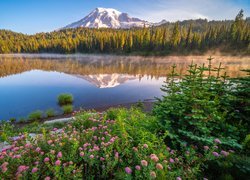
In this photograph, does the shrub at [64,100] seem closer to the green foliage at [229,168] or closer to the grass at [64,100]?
the grass at [64,100]

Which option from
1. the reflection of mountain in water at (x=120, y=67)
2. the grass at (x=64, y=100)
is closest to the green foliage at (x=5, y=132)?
the grass at (x=64, y=100)

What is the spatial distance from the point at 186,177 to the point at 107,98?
12.9 meters

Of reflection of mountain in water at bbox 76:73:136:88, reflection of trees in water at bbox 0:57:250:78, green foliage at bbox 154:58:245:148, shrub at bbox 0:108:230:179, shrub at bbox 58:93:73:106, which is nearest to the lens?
shrub at bbox 0:108:230:179

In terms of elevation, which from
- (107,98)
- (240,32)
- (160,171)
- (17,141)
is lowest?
(107,98)

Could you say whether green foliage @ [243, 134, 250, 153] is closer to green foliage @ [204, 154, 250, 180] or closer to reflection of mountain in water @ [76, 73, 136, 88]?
green foliage @ [204, 154, 250, 180]

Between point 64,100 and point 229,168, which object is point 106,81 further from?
point 229,168

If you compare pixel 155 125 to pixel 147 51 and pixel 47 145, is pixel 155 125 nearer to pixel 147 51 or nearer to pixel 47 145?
pixel 47 145

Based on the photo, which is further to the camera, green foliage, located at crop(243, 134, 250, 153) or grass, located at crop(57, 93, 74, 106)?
grass, located at crop(57, 93, 74, 106)

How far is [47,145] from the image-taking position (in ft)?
9.87

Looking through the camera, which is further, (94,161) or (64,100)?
(64,100)

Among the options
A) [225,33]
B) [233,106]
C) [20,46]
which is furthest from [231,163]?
[20,46]

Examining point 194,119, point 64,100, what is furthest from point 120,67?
point 194,119

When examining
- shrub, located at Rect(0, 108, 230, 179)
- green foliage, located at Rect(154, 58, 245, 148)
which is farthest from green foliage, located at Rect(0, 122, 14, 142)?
green foliage, located at Rect(154, 58, 245, 148)

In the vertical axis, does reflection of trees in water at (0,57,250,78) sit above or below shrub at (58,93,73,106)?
above
